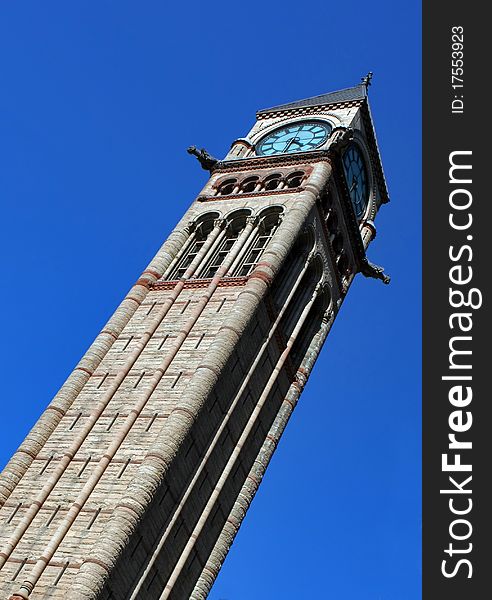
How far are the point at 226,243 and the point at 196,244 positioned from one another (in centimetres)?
163

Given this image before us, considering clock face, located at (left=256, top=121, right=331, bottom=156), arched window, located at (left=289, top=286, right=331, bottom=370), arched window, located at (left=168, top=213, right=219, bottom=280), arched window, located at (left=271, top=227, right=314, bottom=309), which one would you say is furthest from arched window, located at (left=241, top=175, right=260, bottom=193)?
arched window, located at (left=289, top=286, right=331, bottom=370)

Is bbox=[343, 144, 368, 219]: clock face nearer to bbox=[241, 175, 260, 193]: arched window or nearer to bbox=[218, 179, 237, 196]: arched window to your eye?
bbox=[241, 175, 260, 193]: arched window

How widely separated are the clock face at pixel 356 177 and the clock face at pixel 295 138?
1.66m

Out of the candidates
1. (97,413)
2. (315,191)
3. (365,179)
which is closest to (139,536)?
(97,413)

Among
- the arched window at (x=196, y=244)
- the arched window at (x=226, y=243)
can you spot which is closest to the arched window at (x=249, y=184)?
the arched window at (x=226, y=243)

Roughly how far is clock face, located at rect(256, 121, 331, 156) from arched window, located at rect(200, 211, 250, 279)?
685 cm

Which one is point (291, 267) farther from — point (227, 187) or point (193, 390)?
point (193, 390)

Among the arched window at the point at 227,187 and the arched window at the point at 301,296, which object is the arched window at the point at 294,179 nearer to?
the arched window at the point at 227,187

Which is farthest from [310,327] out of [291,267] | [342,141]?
[342,141]

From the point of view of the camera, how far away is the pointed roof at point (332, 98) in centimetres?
6044

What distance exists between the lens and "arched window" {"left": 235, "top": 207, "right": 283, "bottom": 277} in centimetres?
4638

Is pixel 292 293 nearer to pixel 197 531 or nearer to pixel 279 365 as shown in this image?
pixel 279 365

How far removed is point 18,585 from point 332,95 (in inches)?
1457

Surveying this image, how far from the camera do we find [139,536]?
113 ft
